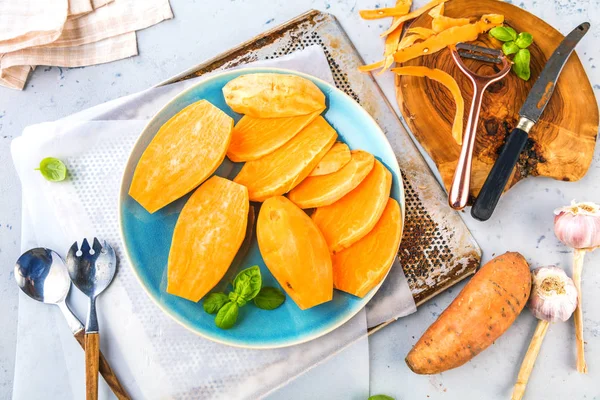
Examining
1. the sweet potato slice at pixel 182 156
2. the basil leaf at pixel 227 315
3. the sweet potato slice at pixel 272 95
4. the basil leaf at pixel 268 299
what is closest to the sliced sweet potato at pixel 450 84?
the sweet potato slice at pixel 272 95

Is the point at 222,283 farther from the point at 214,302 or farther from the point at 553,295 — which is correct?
the point at 553,295

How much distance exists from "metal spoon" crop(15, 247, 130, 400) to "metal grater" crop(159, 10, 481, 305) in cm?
67

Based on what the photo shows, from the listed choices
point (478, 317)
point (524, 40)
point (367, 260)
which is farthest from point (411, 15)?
point (478, 317)

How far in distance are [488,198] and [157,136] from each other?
1001 mm

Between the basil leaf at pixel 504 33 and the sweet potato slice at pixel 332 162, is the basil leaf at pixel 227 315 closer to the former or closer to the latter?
the sweet potato slice at pixel 332 162

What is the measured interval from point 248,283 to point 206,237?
169 mm

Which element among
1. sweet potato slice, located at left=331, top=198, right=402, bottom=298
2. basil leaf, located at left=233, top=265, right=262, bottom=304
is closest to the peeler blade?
sweet potato slice, located at left=331, top=198, right=402, bottom=298

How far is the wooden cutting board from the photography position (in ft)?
5.61

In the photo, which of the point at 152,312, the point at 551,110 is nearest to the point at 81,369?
the point at 152,312

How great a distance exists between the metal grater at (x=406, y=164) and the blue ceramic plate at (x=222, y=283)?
0.61 ft

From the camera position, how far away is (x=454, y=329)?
5.24ft

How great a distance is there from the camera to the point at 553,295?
161cm

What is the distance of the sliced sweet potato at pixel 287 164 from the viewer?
4.81 feet

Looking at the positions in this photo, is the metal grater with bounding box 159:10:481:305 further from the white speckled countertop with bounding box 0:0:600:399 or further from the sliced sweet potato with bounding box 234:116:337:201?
the sliced sweet potato with bounding box 234:116:337:201
